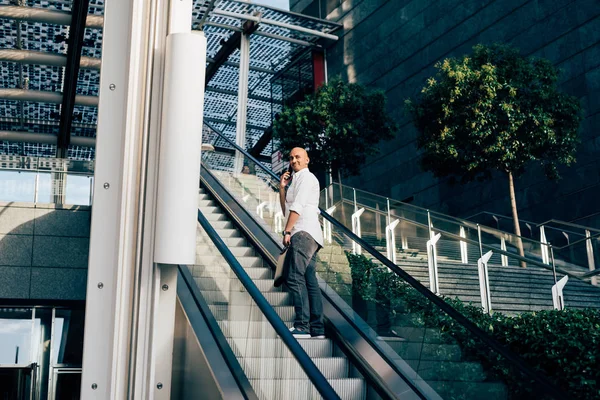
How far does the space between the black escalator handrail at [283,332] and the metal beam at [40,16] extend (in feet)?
39.1

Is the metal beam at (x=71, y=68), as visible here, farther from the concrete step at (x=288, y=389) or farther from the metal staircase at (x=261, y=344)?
the concrete step at (x=288, y=389)

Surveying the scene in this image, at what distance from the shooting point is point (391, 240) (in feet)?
34.8

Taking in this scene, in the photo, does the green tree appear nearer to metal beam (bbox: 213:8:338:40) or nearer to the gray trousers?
the gray trousers

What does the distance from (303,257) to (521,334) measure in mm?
2824

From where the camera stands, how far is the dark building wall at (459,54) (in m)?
15.6

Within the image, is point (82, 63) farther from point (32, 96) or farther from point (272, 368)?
point (272, 368)

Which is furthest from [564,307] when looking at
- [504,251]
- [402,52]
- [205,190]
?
[402,52]

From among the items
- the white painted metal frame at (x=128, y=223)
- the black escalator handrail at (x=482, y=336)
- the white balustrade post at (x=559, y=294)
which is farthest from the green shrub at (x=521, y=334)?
the white painted metal frame at (x=128, y=223)

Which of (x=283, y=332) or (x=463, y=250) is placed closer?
(x=283, y=332)

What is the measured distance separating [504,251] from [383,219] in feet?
7.15

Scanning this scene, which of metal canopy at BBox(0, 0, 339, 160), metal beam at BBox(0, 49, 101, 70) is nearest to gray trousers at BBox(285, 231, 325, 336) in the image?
metal canopy at BBox(0, 0, 339, 160)

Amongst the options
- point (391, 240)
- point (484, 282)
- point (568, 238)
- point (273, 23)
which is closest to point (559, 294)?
point (484, 282)

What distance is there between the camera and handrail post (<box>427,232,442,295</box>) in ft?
31.4

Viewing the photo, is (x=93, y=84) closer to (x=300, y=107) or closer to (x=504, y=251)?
(x=300, y=107)
